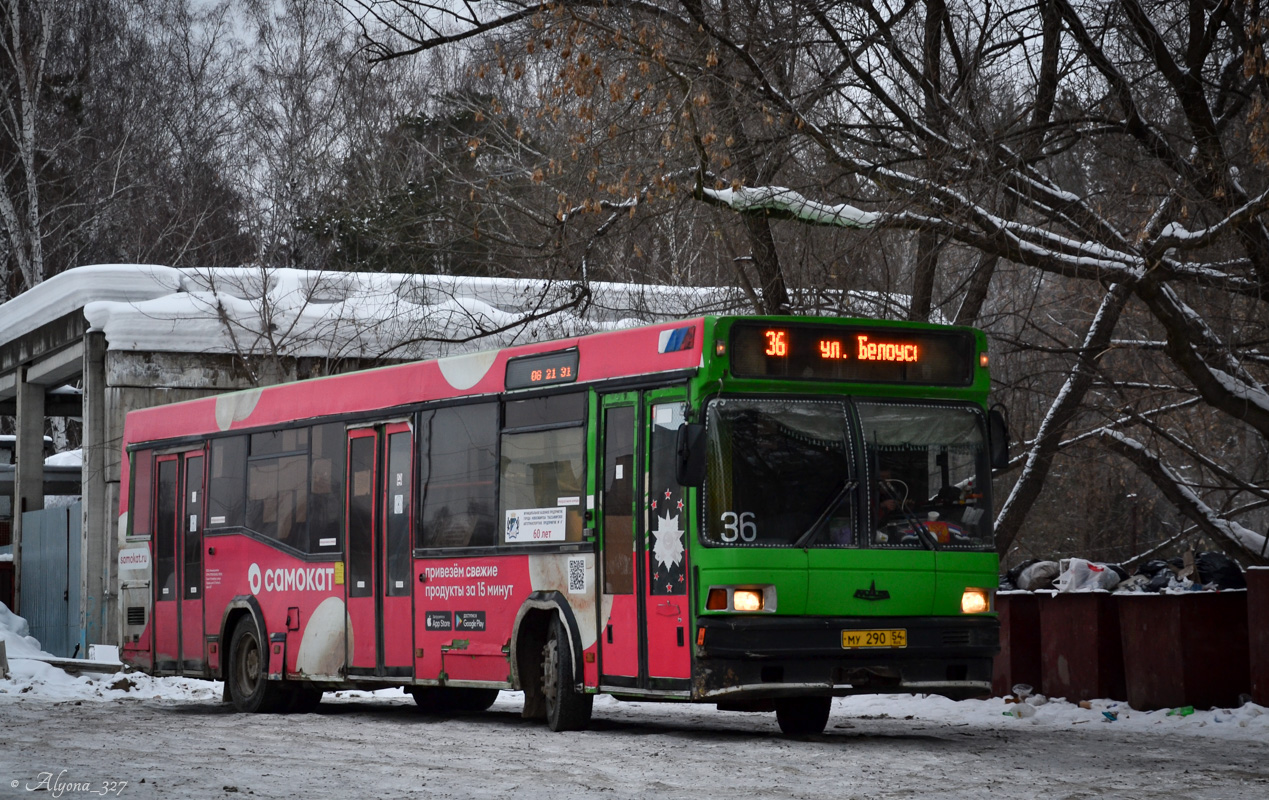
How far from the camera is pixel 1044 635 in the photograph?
1523cm

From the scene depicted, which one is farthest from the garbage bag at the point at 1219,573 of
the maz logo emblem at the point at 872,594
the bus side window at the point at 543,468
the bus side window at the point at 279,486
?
the bus side window at the point at 279,486

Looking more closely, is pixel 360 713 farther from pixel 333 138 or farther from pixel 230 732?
pixel 333 138

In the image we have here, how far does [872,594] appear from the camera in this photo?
11719 mm

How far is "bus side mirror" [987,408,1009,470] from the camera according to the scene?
40.1 ft

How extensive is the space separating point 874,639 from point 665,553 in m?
1.52

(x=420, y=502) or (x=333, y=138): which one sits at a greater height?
(x=333, y=138)

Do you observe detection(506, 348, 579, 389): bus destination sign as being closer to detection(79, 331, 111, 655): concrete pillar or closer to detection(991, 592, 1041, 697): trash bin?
detection(991, 592, 1041, 697): trash bin

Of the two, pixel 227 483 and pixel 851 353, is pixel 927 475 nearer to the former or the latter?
pixel 851 353

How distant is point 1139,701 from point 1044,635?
4.20ft

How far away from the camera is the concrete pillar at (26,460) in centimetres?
2927

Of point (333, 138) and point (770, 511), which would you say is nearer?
point (770, 511)

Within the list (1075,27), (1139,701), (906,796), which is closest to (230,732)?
(906,796)

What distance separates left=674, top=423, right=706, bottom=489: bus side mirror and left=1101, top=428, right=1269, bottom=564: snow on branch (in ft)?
33.7

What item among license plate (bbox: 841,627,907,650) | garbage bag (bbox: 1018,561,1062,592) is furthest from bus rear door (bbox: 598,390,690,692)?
garbage bag (bbox: 1018,561,1062,592)
